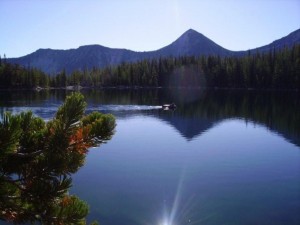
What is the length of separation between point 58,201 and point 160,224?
1918 cm

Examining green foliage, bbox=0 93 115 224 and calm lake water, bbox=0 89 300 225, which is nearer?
green foliage, bbox=0 93 115 224

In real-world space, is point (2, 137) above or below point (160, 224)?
above

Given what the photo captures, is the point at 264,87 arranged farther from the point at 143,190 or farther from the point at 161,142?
the point at 143,190

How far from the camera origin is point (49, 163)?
3.49 m

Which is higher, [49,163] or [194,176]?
[49,163]

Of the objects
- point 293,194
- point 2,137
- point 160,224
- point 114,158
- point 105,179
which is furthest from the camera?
point 114,158

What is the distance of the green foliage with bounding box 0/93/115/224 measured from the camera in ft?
Result: 11.1

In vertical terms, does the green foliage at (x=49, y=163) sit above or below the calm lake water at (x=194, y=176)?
above

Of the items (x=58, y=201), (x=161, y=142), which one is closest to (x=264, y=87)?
(x=161, y=142)

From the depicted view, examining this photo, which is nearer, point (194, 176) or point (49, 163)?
point (49, 163)

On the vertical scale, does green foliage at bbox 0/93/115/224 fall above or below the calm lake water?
above

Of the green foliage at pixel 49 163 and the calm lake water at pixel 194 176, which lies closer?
the green foliage at pixel 49 163

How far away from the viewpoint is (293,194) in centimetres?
2727

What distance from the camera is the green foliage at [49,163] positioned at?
3.37 m
